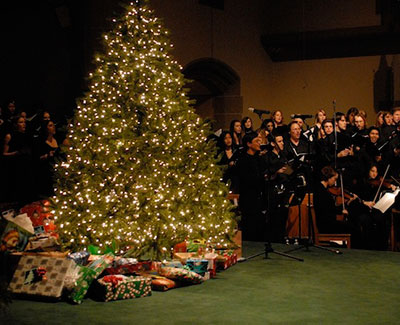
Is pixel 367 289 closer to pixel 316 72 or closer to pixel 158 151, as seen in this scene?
pixel 158 151

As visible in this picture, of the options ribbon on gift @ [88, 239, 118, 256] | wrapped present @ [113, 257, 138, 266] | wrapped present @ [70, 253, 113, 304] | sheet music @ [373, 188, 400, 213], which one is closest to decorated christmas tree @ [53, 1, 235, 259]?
ribbon on gift @ [88, 239, 118, 256]

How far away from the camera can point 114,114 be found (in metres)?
7.46

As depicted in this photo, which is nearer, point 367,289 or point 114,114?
point 367,289

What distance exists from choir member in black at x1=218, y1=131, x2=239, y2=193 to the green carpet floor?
7.86 feet

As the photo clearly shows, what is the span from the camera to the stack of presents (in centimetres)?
636

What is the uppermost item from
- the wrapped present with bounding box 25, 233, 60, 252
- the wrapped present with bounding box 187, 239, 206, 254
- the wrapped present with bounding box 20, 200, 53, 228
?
the wrapped present with bounding box 20, 200, 53, 228

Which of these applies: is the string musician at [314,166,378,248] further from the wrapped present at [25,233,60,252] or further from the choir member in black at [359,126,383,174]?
the wrapped present at [25,233,60,252]

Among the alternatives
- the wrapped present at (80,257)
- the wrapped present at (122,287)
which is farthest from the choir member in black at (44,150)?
the wrapped present at (122,287)

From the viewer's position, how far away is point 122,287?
252 inches

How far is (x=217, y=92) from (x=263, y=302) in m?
10.4

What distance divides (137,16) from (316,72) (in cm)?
960

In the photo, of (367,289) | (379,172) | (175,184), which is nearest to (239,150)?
(379,172)

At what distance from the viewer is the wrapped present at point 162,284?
6.75 metres

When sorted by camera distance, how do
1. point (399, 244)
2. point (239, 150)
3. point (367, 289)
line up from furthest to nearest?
1. point (239, 150)
2. point (399, 244)
3. point (367, 289)
